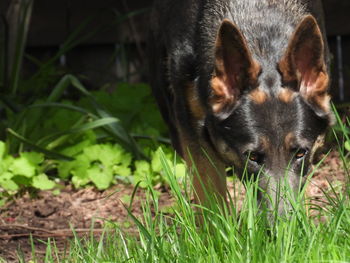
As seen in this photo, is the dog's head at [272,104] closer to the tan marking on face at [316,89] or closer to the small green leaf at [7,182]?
the tan marking on face at [316,89]

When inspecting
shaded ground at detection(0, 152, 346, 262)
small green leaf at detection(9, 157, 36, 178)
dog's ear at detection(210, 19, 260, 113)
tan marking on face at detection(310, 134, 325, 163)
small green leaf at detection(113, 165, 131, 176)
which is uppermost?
dog's ear at detection(210, 19, 260, 113)

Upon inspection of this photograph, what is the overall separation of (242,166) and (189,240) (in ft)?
2.83

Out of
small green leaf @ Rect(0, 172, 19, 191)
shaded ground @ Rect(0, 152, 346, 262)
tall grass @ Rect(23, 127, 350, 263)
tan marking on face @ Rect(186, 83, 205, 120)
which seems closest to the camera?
tall grass @ Rect(23, 127, 350, 263)

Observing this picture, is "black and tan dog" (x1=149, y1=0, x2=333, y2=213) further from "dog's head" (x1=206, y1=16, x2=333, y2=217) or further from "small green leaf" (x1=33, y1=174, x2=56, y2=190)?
"small green leaf" (x1=33, y1=174, x2=56, y2=190)

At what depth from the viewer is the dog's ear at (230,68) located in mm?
4234

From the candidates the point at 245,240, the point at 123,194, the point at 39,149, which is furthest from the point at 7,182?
the point at 245,240

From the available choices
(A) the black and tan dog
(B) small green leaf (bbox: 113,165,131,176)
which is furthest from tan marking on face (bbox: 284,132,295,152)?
(B) small green leaf (bbox: 113,165,131,176)

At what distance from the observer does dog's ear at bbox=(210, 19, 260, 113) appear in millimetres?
4234

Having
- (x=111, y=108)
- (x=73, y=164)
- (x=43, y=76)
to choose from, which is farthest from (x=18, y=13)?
(x=73, y=164)

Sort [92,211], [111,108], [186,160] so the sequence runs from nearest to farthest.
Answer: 1. [186,160]
2. [92,211]
3. [111,108]

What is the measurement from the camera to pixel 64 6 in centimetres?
845

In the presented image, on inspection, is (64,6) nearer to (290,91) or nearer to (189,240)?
(290,91)

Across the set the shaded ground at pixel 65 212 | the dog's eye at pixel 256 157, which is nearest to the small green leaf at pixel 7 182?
the shaded ground at pixel 65 212

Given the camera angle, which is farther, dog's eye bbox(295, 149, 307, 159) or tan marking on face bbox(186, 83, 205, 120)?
tan marking on face bbox(186, 83, 205, 120)
